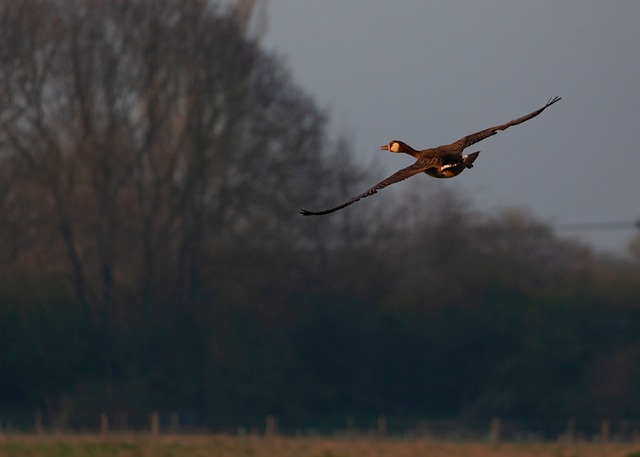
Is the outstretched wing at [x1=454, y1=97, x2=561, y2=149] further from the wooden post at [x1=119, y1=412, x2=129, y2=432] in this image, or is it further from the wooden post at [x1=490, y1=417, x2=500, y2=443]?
the wooden post at [x1=119, y1=412, x2=129, y2=432]

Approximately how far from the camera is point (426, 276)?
156ft

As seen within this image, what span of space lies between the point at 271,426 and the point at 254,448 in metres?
10.2

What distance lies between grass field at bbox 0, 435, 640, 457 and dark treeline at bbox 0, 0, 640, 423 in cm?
1217

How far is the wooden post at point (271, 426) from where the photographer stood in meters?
37.1

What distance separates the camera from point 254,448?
28234 millimetres

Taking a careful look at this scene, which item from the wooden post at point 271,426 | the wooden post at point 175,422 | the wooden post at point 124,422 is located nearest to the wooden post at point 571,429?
the wooden post at point 271,426

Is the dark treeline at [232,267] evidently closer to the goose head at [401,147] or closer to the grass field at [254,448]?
the grass field at [254,448]

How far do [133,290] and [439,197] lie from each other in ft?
36.9

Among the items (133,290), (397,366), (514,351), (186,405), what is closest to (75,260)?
(133,290)

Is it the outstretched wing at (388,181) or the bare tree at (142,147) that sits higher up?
the bare tree at (142,147)

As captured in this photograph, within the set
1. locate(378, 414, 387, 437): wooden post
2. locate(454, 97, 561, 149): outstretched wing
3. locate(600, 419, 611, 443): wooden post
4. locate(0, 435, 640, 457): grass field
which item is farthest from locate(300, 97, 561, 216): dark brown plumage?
locate(600, 419, 611, 443): wooden post

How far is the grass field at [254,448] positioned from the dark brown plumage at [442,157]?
54.2 ft

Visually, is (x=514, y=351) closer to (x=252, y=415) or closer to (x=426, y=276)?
(x=426, y=276)

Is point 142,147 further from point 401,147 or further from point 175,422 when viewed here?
point 401,147
